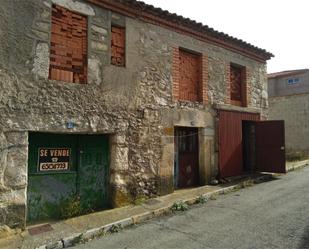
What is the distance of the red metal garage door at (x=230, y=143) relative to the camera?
8969 mm

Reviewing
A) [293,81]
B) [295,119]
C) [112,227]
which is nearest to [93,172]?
[112,227]

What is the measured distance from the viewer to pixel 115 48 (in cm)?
684

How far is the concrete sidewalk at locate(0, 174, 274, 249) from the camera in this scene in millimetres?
4719

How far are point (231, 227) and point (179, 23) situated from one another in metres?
5.35

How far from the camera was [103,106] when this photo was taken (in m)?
6.43

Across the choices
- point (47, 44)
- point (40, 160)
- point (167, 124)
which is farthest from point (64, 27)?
point (167, 124)

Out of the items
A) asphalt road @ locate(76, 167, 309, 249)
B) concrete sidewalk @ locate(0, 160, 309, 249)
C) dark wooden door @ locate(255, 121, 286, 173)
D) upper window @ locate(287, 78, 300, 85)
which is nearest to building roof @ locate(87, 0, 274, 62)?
dark wooden door @ locate(255, 121, 286, 173)

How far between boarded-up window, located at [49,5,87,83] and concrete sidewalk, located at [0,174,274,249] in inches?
110

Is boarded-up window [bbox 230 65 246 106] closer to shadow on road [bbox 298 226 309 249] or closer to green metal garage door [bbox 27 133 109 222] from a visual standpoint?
green metal garage door [bbox 27 133 109 222]

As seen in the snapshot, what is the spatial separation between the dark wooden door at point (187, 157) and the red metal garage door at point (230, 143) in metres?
0.78

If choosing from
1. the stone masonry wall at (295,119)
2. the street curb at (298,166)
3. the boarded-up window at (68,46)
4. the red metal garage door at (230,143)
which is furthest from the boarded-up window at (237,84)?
the stone masonry wall at (295,119)

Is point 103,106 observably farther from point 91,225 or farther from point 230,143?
point 230,143

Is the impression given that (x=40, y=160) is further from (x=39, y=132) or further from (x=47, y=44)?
(x=47, y=44)

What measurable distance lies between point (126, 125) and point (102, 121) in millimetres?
636
